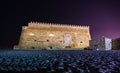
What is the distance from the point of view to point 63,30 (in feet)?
249

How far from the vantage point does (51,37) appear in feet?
240

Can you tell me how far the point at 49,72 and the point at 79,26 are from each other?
67547mm

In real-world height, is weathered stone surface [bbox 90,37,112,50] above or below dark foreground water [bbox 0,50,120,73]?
above

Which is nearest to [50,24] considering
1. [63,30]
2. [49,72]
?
[63,30]

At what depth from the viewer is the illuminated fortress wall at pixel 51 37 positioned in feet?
234

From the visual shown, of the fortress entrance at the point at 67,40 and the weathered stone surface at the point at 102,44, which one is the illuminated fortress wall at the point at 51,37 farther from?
the weathered stone surface at the point at 102,44

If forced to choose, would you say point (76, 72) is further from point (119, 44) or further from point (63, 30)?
point (63, 30)

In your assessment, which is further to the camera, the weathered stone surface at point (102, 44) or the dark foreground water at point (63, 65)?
the weathered stone surface at point (102, 44)

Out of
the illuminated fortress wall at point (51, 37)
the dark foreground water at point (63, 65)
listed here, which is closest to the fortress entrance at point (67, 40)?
the illuminated fortress wall at point (51, 37)

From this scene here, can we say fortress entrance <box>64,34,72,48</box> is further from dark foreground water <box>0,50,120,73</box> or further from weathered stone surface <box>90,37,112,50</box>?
dark foreground water <box>0,50,120,73</box>

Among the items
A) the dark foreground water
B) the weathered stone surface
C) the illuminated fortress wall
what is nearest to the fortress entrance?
the illuminated fortress wall

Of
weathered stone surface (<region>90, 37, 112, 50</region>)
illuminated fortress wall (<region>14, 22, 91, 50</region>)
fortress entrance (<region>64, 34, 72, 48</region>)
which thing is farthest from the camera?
fortress entrance (<region>64, 34, 72, 48</region>)

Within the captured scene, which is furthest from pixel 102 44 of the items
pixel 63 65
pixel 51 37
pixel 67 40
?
pixel 63 65

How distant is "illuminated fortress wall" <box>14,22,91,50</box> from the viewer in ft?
234
